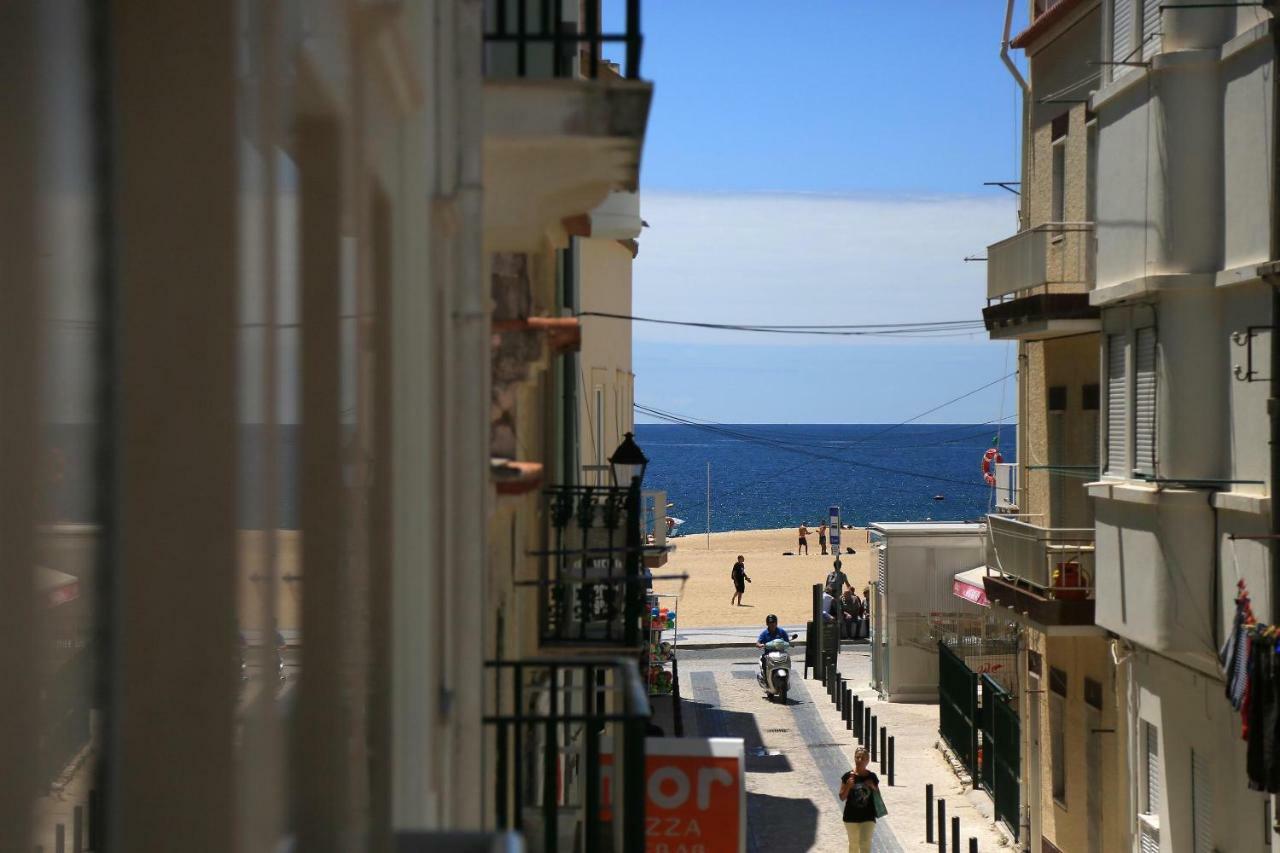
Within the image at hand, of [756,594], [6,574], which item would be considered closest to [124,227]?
[6,574]

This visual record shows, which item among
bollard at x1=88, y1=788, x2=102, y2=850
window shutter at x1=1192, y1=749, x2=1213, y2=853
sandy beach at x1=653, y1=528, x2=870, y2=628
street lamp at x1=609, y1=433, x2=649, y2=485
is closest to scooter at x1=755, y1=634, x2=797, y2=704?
sandy beach at x1=653, y1=528, x2=870, y2=628

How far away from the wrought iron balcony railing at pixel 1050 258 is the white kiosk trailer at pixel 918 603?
10372mm

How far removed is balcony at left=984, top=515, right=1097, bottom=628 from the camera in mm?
16891

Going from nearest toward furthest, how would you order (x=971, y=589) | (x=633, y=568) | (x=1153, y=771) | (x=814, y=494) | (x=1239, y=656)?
(x=633, y=568), (x=1239, y=656), (x=1153, y=771), (x=971, y=589), (x=814, y=494)

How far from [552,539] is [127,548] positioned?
1194 centimetres

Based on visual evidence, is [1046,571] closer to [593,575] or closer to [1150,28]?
[1150,28]

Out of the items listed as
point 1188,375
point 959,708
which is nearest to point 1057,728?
point 959,708

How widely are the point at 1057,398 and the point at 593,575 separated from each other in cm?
1024

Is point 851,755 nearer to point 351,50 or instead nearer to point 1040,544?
point 1040,544

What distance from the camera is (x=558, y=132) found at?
6.70 metres

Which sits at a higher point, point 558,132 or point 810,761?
point 558,132

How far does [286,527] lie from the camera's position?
108 inches

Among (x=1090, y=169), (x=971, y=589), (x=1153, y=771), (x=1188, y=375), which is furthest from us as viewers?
(x=971, y=589)

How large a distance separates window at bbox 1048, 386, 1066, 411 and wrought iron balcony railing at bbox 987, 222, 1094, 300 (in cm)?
202
